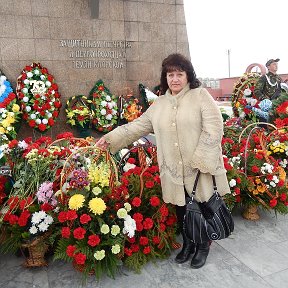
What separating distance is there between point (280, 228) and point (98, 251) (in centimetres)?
202

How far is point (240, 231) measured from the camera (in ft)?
10.8

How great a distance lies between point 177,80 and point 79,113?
3.82m

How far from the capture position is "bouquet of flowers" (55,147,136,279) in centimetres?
237

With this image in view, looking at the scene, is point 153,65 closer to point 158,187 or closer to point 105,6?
point 105,6

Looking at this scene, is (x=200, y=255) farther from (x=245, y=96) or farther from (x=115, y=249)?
(x=245, y=96)

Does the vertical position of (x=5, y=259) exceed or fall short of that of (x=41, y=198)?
it falls short

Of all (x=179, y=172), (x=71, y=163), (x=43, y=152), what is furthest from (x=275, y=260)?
(x=43, y=152)

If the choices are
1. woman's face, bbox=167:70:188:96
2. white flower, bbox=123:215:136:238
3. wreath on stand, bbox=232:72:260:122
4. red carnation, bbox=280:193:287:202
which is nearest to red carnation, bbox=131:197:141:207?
white flower, bbox=123:215:136:238

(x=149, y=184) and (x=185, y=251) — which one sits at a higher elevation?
(x=149, y=184)

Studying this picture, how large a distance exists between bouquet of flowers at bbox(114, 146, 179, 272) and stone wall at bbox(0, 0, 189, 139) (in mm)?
3729

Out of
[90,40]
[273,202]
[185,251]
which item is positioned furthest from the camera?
[90,40]

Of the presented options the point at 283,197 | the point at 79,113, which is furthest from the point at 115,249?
the point at 79,113

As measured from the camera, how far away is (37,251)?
2.68 meters

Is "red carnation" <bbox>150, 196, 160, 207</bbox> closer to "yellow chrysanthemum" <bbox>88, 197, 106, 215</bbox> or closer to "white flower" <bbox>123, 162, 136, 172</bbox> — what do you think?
"yellow chrysanthemum" <bbox>88, 197, 106, 215</bbox>
